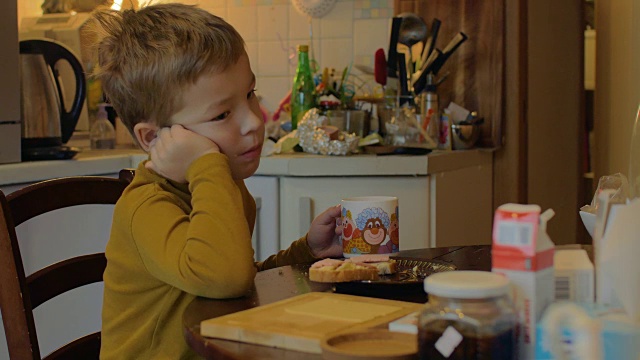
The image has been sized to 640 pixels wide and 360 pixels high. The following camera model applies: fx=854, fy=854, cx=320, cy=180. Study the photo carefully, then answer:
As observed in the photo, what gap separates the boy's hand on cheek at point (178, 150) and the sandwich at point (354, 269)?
0.22 m

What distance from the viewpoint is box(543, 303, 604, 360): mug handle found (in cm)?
62

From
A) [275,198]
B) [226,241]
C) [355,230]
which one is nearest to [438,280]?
[226,241]

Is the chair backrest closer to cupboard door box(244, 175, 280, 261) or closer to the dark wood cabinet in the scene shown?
cupboard door box(244, 175, 280, 261)

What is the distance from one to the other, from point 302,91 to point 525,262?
2.12 m

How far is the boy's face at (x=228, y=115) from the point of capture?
119 cm

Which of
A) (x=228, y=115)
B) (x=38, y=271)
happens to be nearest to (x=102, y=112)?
(x=38, y=271)

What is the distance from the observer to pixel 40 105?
2221 mm

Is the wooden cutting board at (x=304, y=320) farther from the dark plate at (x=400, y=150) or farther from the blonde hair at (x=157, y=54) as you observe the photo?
the dark plate at (x=400, y=150)

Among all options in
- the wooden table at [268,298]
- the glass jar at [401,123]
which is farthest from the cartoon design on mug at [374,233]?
the glass jar at [401,123]

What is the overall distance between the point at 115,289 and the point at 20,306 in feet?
0.43

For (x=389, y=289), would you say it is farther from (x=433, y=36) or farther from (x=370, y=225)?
(x=433, y=36)

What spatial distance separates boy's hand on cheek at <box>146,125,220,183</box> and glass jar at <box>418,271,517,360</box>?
584mm

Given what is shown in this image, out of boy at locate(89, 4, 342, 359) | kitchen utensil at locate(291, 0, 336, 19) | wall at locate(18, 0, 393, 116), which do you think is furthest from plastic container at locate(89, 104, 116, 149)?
boy at locate(89, 4, 342, 359)

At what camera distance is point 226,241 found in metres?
1.04
